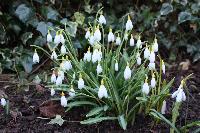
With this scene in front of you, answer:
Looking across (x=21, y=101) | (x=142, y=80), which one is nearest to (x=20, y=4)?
(x=21, y=101)

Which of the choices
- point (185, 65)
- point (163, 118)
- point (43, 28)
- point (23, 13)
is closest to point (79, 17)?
point (43, 28)

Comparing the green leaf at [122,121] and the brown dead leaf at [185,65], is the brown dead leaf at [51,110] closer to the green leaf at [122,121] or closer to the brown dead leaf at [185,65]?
the green leaf at [122,121]

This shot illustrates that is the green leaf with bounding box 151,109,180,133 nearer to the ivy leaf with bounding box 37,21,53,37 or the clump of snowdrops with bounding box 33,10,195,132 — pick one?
the clump of snowdrops with bounding box 33,10,195,132

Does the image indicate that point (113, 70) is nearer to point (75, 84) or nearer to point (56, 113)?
point (75, 84)

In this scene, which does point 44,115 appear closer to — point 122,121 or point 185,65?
point 122,121

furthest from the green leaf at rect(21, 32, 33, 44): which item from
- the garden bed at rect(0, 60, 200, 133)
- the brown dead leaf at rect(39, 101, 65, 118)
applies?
the brown dead leaf at rect(39, 101, 65, 118)
